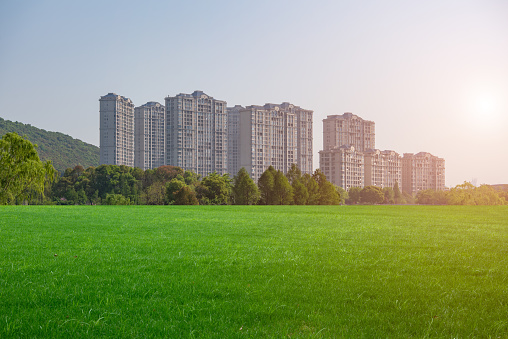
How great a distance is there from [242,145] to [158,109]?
107 feet

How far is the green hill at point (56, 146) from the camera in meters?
84.3

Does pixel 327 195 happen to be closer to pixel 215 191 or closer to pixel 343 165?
pixel 215 191

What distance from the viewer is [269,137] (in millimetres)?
142000

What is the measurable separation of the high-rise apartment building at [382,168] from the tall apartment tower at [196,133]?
51.9 meters

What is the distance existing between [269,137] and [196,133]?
25522 mm

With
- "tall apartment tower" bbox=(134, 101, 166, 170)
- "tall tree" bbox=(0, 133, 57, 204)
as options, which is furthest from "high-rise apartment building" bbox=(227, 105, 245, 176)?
"tall tree" bbox=(0, 133, 57, 204)

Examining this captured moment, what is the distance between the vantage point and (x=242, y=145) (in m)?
143

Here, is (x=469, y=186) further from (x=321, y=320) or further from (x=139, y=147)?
(x=139, y=147)

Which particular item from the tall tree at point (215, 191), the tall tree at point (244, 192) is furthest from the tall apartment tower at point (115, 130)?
the tall tree at point (244, 192)

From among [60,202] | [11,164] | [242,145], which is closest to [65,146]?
[60,202]

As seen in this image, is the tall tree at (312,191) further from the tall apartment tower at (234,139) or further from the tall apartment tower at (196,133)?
the tall apartment tower at (234,139)

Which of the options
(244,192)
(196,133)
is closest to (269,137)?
(196,133)

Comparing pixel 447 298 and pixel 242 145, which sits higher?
pixel 242 145

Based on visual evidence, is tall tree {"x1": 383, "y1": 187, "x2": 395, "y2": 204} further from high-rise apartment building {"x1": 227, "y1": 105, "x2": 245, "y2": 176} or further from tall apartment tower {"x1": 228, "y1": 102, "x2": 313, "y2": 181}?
high-rise apartment building {"x1": 227, "y1": 105, "x2": 245, "y2": 176}
